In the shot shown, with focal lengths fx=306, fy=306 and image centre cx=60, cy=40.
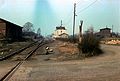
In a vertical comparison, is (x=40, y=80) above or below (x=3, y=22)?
below

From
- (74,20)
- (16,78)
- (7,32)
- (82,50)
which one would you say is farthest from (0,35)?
(16,78)

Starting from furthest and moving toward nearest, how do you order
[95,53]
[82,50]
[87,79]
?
[82,50] → [95,53] → [87,79]

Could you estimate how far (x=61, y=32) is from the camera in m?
193

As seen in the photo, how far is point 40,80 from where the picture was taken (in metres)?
13.4

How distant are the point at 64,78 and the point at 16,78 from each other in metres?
2.21

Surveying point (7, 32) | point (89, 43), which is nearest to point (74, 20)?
point (7, 32)

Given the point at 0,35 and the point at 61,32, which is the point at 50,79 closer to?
the point at 0,35

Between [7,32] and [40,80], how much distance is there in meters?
60.2

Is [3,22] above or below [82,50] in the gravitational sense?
above

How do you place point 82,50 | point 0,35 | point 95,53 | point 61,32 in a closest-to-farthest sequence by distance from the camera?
1. point 95,53
2. point 82,50
3. point 0,35
4. point 61,32

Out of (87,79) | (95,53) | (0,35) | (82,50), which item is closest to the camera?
(87,79)

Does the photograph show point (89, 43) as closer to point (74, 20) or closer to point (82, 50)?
point (82, 50)

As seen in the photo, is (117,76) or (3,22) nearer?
(117,76)

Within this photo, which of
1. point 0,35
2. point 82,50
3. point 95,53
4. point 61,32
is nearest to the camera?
point 95,53
